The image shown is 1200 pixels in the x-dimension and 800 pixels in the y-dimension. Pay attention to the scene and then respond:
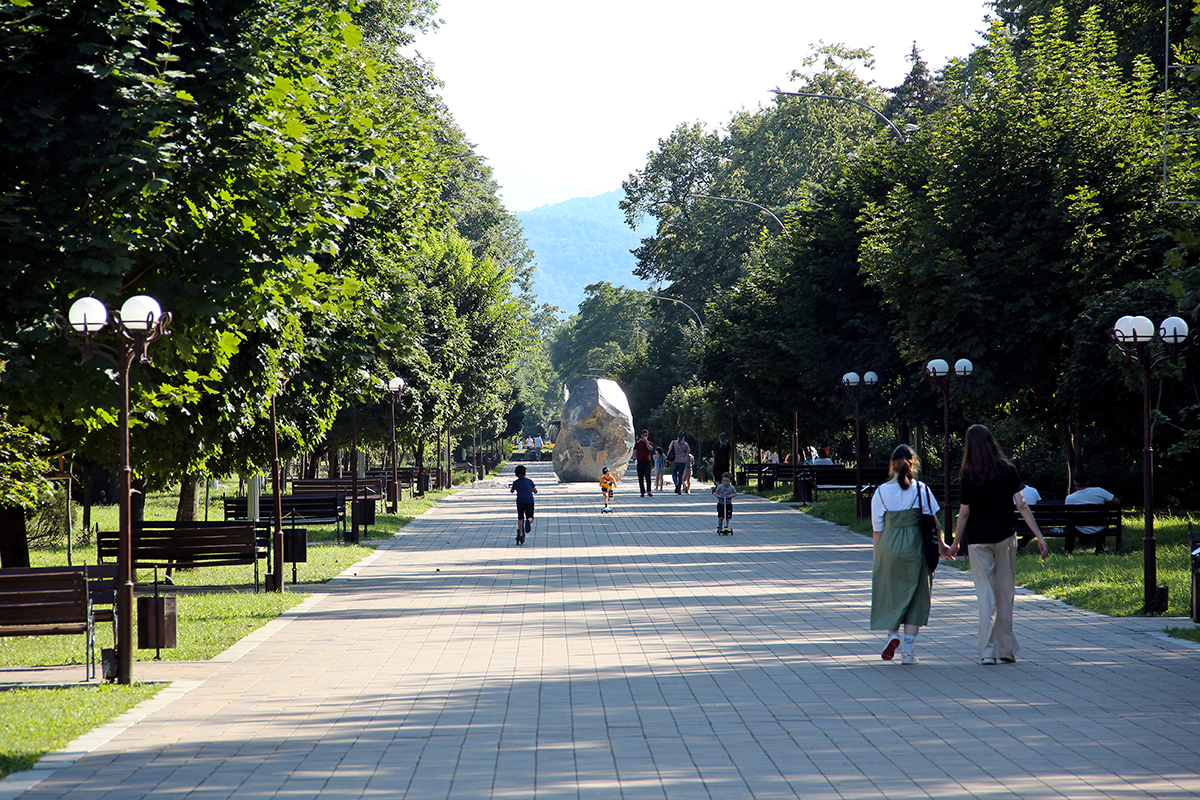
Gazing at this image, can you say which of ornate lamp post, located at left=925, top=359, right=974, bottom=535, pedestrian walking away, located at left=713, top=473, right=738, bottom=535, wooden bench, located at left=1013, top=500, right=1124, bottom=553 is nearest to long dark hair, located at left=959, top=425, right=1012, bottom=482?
wooden bench, located at left=1013, top=500, right=1124, bottom=553

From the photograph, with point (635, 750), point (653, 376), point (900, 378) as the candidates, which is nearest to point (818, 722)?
point (635, 750)

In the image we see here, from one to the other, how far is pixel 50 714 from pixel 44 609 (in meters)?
1.95

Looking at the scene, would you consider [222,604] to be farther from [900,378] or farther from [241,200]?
[900,378]

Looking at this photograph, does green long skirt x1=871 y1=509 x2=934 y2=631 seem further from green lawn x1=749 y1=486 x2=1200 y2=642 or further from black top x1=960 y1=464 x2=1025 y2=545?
green lawn x1=749 y1=486 x2=1200 y2=642

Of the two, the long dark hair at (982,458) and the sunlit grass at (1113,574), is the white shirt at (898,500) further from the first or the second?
the sunlit grass at (1113,574)

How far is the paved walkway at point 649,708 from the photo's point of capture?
6.37 meters

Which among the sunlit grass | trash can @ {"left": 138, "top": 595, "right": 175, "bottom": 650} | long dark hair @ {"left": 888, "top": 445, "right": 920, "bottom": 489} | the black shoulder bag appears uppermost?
long dark hair @ {"left": 888, "top": 445, "right": 920, "bottom": 489}

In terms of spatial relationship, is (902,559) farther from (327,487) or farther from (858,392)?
(327,487)

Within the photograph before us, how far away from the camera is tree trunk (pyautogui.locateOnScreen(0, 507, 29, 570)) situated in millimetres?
16297

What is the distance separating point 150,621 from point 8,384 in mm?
2374

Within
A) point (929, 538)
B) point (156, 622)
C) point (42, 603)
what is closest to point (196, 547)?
point (156, 622)

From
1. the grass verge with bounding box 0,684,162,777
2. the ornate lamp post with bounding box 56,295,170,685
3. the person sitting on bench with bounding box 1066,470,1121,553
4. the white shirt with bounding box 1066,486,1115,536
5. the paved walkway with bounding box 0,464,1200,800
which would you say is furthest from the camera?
the white shirt with bounding box 1066,486,1115,536

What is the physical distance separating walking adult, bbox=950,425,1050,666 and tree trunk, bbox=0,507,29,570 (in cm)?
1243

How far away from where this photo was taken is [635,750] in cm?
705
